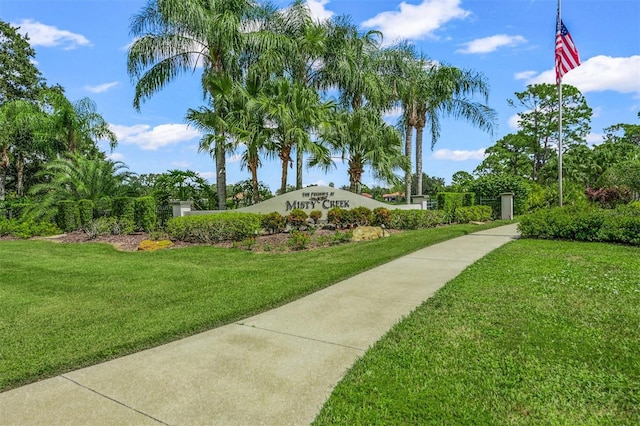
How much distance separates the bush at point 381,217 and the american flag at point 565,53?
23.1ft

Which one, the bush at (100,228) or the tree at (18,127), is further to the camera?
the tree at (18,127)

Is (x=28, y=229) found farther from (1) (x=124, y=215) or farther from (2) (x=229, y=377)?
(2) (x=229, y=377)

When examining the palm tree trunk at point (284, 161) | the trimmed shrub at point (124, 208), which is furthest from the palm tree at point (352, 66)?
the trimmed shrub at point (124, 208)

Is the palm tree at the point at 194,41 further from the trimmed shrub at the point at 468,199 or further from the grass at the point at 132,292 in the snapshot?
the trimmed shrub at the point at 468,199

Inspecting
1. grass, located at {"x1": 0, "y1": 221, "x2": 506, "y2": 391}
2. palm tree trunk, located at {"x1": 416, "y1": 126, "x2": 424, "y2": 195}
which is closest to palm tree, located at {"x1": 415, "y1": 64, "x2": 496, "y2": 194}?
palm tree trunk, located at {"x1": 416, "y1": 126, "x2": 424, "y2": 195}

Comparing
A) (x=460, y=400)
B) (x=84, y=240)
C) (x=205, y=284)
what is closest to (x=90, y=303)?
(x=205, y=284)

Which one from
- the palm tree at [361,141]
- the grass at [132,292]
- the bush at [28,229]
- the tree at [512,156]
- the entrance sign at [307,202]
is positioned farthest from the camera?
the tree at [512,156]

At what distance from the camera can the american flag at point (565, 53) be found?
1131cm

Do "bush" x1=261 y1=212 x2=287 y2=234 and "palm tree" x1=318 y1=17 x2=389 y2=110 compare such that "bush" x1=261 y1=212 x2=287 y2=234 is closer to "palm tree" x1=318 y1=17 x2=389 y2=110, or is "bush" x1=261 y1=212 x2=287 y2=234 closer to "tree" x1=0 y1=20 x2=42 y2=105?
"palm tree" x1=318 y1=17 x2=389 y2=110

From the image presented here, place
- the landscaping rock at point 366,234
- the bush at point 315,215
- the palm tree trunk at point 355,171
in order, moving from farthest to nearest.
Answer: the palm tree trunk at point 355,171 → the bush at point 315,215 → the landscaping rock at point 366,234

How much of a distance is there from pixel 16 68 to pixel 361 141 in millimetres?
26873

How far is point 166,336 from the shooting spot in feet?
12.5

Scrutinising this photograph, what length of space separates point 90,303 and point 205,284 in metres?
1.61

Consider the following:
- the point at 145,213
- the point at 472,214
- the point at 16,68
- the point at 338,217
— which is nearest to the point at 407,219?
the point at 338,217
